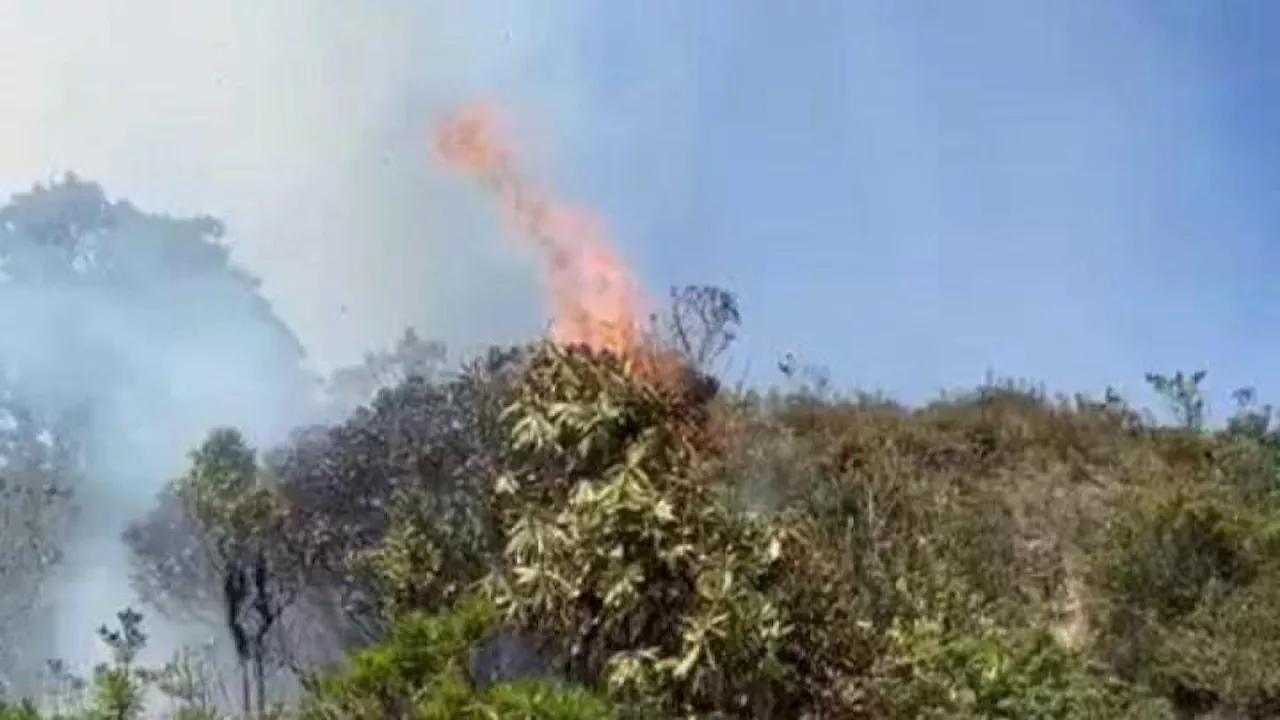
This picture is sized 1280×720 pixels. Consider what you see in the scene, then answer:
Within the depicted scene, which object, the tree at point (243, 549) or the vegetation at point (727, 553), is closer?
the vegetation at point (727, 553)

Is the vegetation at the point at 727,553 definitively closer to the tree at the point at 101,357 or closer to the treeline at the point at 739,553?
the treeline at the point at 739,553

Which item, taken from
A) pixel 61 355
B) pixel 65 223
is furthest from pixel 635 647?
pixel 65 223

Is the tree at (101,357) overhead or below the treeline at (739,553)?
overhead

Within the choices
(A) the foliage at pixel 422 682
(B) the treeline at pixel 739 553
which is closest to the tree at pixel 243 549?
(B) the treeline at pixel 739 553

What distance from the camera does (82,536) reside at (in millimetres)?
38938

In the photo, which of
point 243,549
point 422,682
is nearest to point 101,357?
point 243,549

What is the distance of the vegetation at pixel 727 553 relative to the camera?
1301cm

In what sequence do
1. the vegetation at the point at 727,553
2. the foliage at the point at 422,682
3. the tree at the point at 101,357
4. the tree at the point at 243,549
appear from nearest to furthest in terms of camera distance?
the foliage at the point at 422,682, the vegetation at the point at 727,553, the tree at the point at 243,549, the tree at the point at 101,357

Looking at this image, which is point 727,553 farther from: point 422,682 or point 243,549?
point 243,549

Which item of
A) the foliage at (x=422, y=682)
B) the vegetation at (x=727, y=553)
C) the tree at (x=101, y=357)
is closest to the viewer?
the foliage at (x=422, y=682)

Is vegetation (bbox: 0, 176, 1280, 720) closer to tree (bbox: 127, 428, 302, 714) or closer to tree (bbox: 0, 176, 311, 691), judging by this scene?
tree (bbox: 127, 428, 302, 714)

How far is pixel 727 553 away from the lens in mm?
13430

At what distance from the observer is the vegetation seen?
13008 mm

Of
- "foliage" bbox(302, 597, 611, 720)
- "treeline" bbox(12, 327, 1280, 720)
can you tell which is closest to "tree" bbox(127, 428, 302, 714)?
"treeline" bbox(12, 327, 1280, 720)
